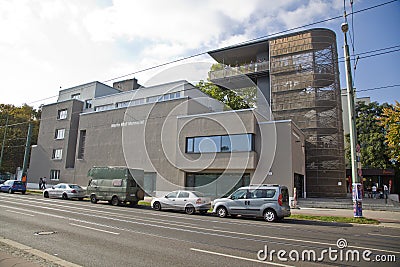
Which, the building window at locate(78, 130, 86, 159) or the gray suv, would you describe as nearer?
the gray suv

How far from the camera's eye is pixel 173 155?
2902cm

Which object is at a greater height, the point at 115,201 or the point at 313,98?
the point at 313,98

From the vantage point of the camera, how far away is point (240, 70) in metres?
42.6

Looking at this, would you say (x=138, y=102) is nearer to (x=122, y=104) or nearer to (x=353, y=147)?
(x=122, y=104)

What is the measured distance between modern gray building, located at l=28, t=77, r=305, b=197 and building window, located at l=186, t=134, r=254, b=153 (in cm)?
9

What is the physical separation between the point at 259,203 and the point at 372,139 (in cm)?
3830

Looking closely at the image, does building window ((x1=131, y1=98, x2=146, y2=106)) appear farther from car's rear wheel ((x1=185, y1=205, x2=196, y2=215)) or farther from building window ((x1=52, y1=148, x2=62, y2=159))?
car's rear wheel ((x1=185, y1=205, x2=196, y2=215))

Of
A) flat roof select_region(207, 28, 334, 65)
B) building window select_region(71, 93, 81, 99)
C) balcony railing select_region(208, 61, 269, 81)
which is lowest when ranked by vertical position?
building window select_region(71, 93, 81, 99)

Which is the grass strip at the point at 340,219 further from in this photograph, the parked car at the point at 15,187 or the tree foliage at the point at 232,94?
the parked car at the point at 15,187

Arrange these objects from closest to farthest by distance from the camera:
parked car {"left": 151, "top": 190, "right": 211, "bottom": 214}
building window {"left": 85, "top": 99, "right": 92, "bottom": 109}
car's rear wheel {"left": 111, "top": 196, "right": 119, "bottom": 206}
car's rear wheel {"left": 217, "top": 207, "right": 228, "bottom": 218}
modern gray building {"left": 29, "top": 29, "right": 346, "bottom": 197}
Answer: car's rear wheel {"left": 217, "top": 207, "right": 228, "bottom": 218} < parked car {"left": 151, "top": 190, "right": 211, "bottom": 214} < car's rear wheel {"left": 111, "top": 196, "right": 119, "bottom": 206} < modern gray building {"left": 29, "top": 29, "right": 346, "bottom": 197} < building window {"left": 85, "top": 99, "right": 92, "bottom": 109}

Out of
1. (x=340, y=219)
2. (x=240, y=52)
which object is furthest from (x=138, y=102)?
(x=340, y=219)

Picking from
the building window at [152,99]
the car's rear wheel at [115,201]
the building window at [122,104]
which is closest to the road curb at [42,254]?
the car's rear wheel at [115,201]
